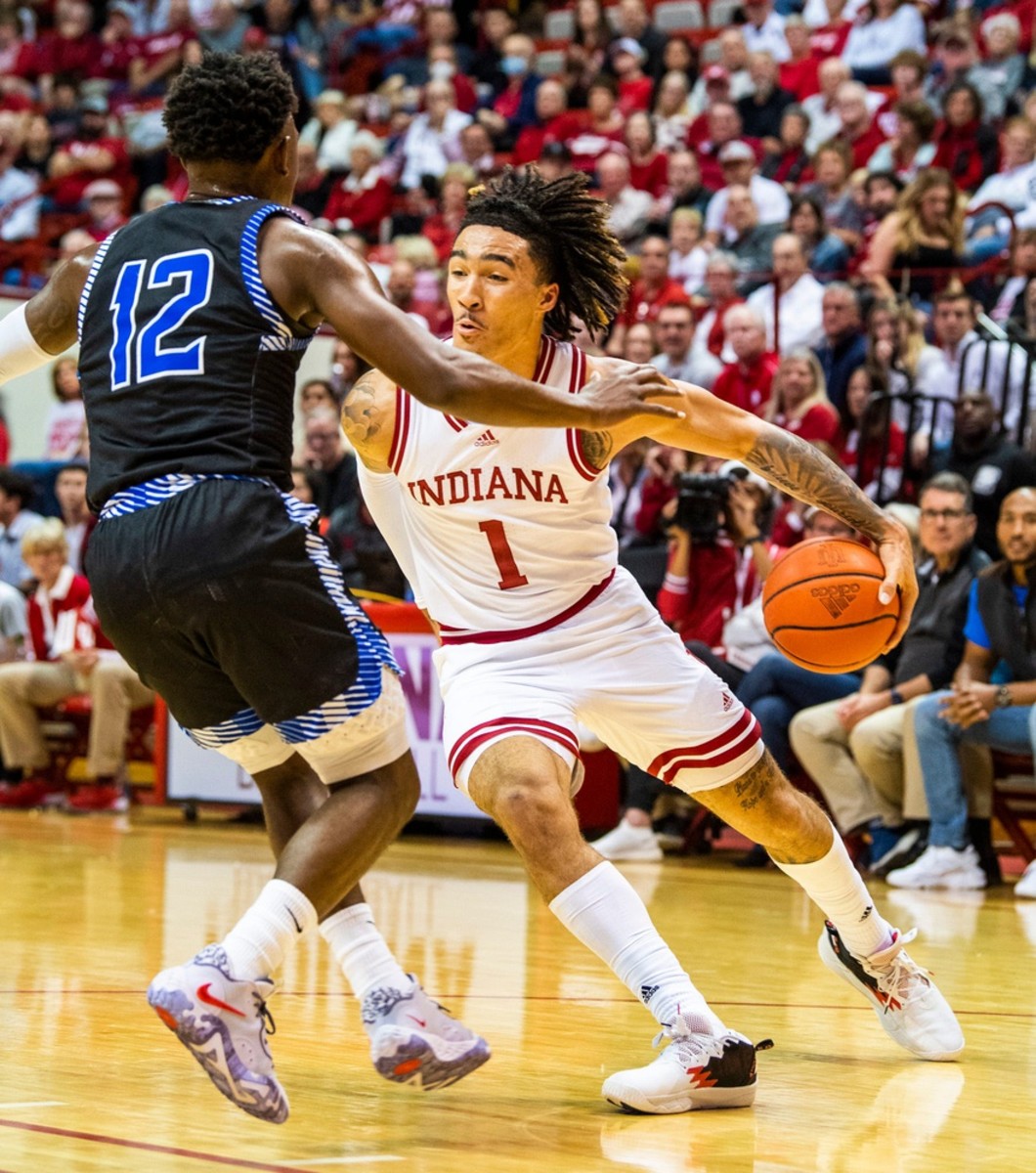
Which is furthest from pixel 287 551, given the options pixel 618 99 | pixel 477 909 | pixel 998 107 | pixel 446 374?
pixel 618 99

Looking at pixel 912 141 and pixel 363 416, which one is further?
pixel 912 141

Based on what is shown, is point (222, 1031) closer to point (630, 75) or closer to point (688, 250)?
point (688, 250)

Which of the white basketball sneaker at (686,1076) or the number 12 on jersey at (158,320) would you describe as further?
the white basketball sneaker at (686,1076)

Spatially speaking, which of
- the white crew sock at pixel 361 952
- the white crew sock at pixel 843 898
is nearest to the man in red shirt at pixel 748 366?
the white crew sock at pixel 843 898

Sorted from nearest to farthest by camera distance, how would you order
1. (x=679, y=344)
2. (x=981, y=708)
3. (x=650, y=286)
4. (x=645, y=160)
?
(x=981, y=708) → (x=679, y=344) → (x=650, y=286) → (x=645, y=160)

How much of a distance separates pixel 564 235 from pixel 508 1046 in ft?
6.48

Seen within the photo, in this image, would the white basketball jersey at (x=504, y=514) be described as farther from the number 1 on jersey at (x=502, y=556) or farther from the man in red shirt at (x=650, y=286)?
the man in red shirt at (x=650, y=286)

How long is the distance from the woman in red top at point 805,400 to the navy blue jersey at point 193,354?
688 cm

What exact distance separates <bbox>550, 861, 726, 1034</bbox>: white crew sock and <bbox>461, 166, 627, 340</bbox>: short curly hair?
1.44 metres

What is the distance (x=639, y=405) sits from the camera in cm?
342

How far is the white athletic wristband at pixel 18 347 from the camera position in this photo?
151 inches

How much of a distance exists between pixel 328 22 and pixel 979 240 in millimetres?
9874

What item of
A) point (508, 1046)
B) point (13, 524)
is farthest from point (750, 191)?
point (508, 1046)

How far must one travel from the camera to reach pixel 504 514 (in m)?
4.06
